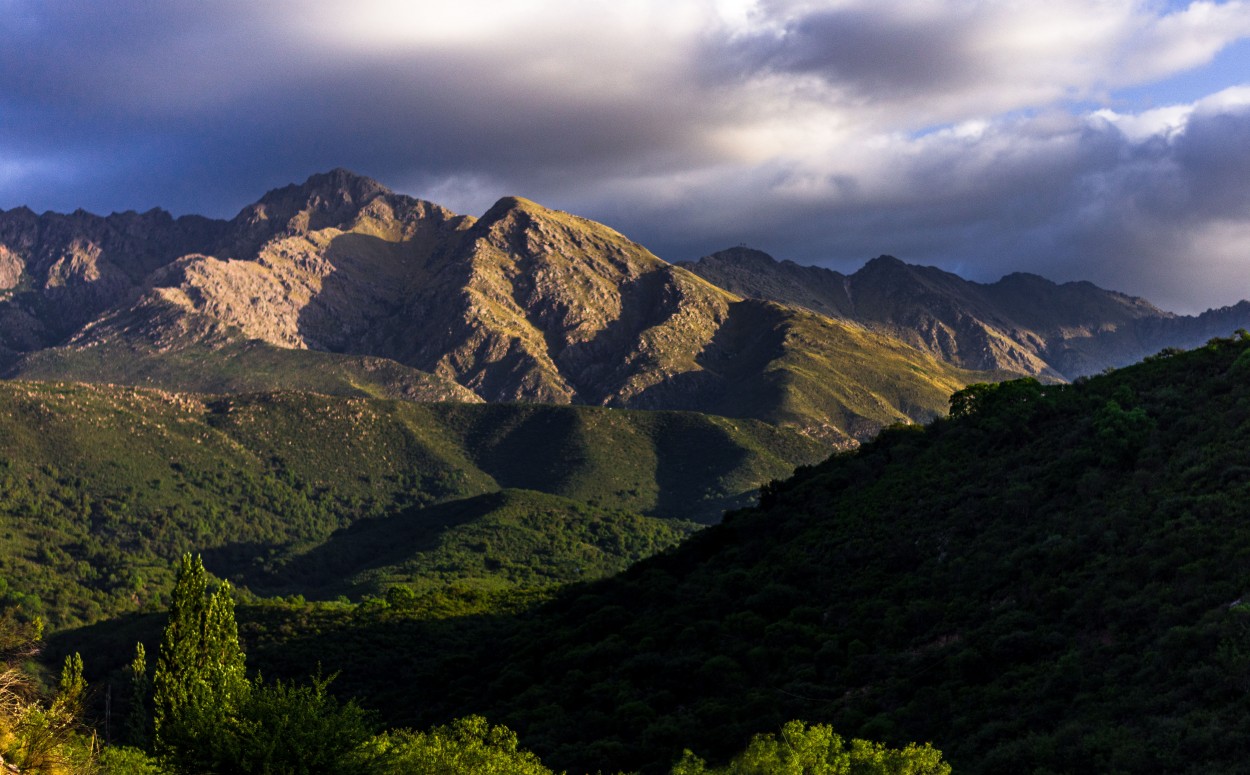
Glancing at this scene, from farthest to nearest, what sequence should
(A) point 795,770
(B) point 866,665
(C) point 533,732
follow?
(C) point 533,732 < (B) point 866,665 < (A) point 795,770

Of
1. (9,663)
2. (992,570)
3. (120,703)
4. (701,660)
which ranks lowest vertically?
(120,703)

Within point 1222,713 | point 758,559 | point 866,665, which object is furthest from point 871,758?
point 758,559

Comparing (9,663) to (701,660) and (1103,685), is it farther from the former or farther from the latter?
(701,660)

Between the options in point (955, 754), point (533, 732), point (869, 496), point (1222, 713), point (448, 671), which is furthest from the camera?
point (448, 671)

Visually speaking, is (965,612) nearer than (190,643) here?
Yes

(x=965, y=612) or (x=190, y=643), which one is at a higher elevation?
(x=190, y=643)

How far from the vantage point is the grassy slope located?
195ft

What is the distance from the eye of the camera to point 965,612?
266 ft

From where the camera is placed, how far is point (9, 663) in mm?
38750

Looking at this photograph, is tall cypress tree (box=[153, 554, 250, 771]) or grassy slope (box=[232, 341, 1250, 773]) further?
tall cypress tree (box=[153, 554, 250, 771])

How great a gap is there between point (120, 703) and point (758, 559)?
343 ft

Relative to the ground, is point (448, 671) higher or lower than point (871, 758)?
lower

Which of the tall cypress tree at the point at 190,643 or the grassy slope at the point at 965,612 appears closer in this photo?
the grassy slope at the point at 965,612

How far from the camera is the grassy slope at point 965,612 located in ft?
195
